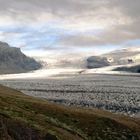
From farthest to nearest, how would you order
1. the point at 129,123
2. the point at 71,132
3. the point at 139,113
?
the point at 139,113 → the point at 129,123 → the point at 71,132

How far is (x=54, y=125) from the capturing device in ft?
196

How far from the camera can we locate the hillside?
49.6m

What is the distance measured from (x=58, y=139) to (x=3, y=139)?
7.92 meters

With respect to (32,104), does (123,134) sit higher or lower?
lower

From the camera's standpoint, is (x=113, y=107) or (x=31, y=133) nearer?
(x=31, y=133)

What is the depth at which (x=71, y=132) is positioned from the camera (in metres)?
60.0

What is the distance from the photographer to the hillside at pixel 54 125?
49625 millimetres

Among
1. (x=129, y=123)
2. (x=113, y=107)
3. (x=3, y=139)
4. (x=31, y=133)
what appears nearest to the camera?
(x=3, y=139)

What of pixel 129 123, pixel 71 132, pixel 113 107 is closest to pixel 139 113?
pixel 113 107

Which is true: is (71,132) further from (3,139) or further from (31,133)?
(3,139)

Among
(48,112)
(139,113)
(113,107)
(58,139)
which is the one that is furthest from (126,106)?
(58,139)

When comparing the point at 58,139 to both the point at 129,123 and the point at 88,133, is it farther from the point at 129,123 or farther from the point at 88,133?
the point at 129,123

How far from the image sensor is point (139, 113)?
377ft

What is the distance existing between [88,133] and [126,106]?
69.1 metres
